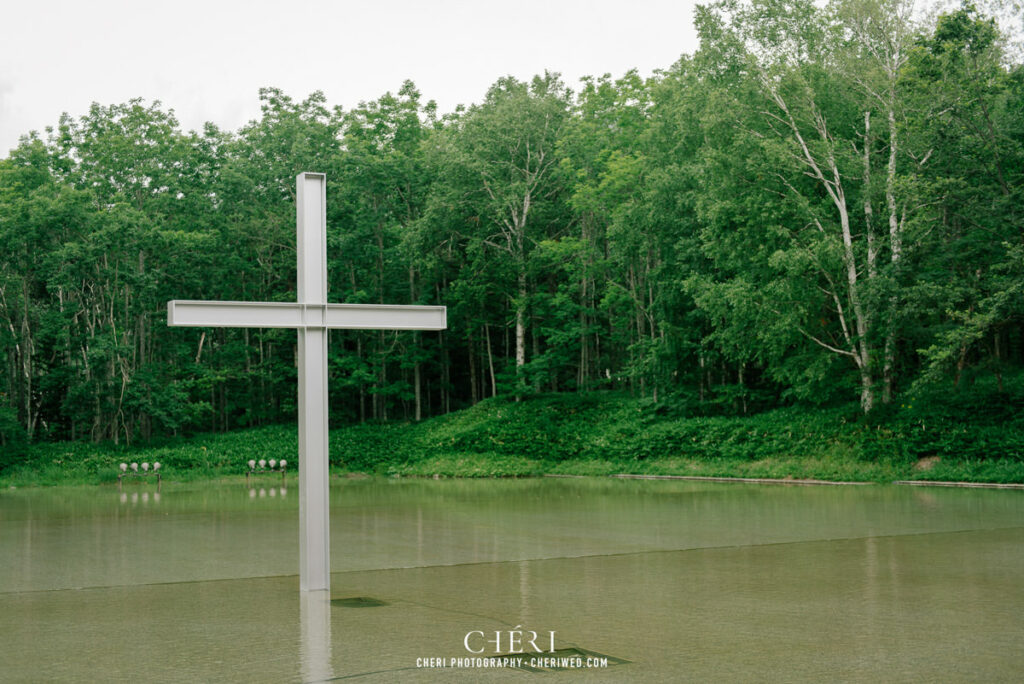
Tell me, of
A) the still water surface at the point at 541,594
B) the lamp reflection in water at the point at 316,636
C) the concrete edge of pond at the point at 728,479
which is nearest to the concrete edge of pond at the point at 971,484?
the concrete edge of pond at the point at 728,479

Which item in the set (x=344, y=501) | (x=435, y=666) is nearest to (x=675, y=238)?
(x=344, y=501)

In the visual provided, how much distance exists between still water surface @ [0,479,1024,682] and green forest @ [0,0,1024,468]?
1092cm

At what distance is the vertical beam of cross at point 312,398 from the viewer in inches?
346

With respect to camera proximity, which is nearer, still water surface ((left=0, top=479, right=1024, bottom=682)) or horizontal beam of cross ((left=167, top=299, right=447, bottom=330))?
still water surface ((left=0, top=479, right=1024, bottom=682))

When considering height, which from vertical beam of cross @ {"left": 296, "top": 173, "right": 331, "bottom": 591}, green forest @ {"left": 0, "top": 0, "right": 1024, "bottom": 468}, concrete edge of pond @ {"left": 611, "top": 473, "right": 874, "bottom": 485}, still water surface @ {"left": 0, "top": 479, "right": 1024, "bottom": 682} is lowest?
concrete edge of pond @ {"left": 611, "top": 473, "right": 874, "bottom": 485}

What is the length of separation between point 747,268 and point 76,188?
2726 centimetres

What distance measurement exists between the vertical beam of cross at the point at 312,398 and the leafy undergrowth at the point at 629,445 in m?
18.3

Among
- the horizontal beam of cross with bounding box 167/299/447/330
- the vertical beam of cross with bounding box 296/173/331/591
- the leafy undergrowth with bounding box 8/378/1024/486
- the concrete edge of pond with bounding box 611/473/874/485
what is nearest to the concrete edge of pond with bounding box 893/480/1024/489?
the leafy undergrowth with bounding box 8/378/1024/486

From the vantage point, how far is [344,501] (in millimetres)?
21562

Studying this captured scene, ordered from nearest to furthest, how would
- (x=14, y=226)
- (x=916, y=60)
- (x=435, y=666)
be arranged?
(x=435, y=666)
(x=916, y=60)
(x=14, y=226)

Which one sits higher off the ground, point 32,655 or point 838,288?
point 838,288

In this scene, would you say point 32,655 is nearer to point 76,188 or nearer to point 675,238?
point 675,238

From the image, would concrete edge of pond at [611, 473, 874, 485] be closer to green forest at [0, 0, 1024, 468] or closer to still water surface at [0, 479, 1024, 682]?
green forest at [0, 0, 1024, 468]

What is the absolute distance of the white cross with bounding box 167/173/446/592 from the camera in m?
8.75
